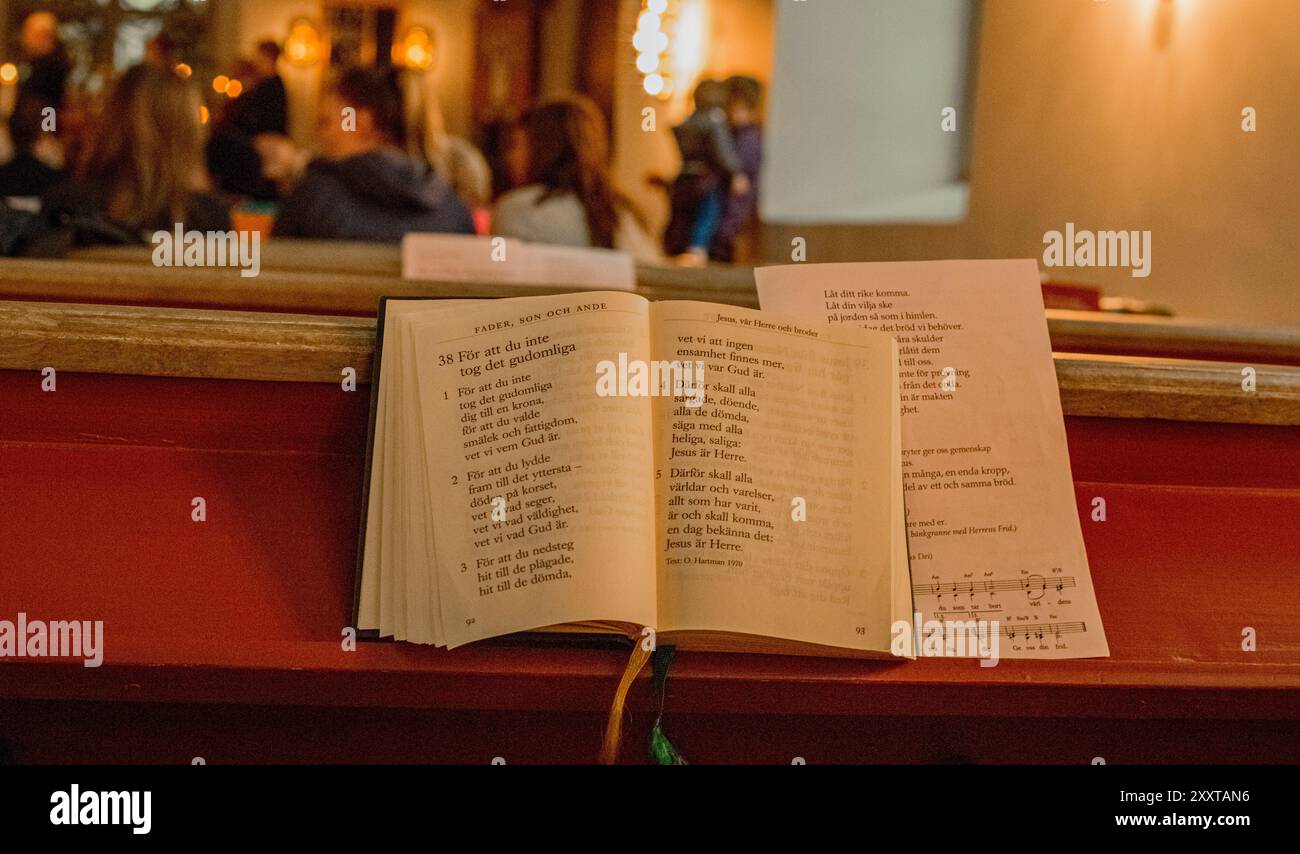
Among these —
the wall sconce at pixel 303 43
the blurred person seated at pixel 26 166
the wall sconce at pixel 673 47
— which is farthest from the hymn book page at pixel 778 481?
the wall sconce at pixel 303 43

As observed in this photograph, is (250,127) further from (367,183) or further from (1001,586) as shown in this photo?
(1001,586)

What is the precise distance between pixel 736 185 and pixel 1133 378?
5086 mm

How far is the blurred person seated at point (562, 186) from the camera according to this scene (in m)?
3.32

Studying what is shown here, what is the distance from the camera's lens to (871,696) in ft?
2.86

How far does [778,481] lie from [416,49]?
9620 millimetres

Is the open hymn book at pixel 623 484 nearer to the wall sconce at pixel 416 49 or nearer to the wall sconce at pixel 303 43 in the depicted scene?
the wall sconce at pixel 416 49

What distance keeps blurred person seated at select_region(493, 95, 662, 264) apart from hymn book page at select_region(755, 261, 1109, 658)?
2.33 meters

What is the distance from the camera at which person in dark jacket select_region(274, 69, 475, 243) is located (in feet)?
10.3

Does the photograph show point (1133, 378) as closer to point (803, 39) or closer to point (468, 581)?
point (468, 581)

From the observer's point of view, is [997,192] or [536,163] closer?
[536,163]

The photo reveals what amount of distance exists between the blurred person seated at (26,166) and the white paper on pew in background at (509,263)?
9.27 feet

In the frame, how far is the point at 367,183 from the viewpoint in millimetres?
3135

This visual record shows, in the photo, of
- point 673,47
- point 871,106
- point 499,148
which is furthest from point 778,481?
point 499,148
